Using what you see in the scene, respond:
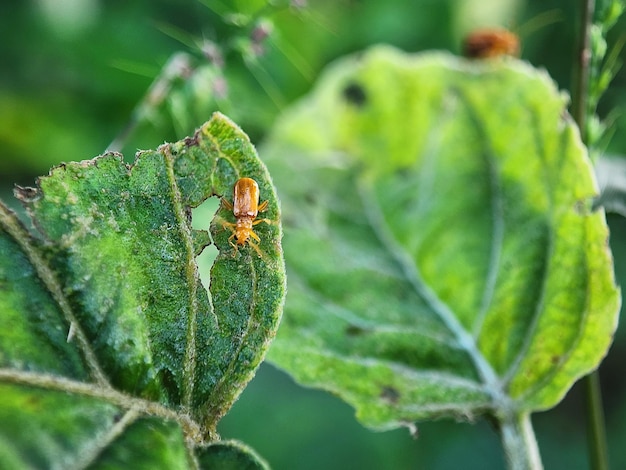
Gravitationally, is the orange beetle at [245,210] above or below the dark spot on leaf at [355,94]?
above

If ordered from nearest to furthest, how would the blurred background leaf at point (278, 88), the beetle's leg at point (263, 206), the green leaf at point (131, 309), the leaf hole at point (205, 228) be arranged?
the green leaf at point (131, 309), the beetle's leg at point (263, 206), the leaf hole at point (205, 228), the blurred background leaf at point (278, 88)

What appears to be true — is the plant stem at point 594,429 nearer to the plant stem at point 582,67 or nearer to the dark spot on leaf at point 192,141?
the plant stem at point 582,67

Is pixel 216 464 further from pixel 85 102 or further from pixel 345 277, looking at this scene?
pixel 85 102

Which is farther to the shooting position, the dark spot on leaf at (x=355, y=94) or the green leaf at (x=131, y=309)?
the dark spot on leaf at (x=355, y=94)

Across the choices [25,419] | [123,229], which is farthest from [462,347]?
[25,419]

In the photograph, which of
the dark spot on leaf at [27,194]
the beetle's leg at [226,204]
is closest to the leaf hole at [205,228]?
the beetle's leg at [226,204]

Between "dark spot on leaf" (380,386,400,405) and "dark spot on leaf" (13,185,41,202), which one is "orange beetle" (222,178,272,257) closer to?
"dark spot on leaf" (13,185,41,202)

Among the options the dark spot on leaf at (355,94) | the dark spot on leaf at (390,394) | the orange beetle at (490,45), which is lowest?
the dark spot on leaf at (390,394)

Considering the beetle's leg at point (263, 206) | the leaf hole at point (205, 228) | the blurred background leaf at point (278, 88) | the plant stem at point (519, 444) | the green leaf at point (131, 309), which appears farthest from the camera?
the blurred background leaf at point (278, 88)
